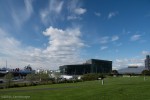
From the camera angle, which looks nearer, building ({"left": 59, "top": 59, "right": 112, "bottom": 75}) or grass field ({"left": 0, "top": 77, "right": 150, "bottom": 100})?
grass field ({"left": 0, "top": 77, "right": 150, "bottom": 100})

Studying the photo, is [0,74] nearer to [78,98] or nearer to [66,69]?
[66,69]

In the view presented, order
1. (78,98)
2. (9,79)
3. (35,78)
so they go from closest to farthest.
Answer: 1. (78,98)
2. (9,79)
3. (35,78)


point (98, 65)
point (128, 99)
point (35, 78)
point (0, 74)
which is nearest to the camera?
point (128, 99)

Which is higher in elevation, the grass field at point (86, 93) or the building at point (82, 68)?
the building at point (82, 68)

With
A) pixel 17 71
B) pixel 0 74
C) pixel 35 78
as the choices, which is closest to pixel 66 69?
pixel 17 71

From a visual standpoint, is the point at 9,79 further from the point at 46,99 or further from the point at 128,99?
the point at 128,99

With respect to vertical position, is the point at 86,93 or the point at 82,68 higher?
the point at 82,68

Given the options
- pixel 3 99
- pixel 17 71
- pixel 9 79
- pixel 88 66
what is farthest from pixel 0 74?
pixel 3 99

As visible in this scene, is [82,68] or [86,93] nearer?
[86,93]

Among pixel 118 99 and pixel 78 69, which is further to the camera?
pixel 78 69

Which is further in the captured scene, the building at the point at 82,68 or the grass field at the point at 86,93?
the building at the point at 82,68

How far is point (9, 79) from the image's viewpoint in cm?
6450

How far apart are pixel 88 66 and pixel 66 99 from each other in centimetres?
16847

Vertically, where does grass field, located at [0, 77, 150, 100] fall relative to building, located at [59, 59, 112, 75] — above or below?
below
